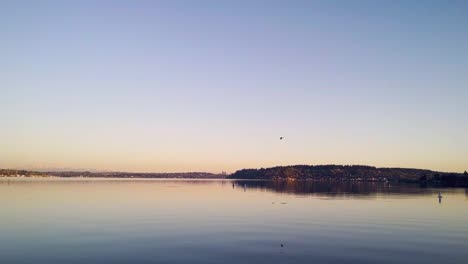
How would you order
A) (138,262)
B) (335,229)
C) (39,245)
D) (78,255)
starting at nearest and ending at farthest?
(138,262) → (78,255) → (39,245) → (335,229)

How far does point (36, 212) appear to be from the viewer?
211 feet

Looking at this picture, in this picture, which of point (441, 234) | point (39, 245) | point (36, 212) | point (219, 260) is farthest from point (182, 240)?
point (36, 212)

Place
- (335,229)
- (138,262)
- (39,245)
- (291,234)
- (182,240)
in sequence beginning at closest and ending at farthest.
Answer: (138,262), (39,245), (182,240), (291,234), (335,229)

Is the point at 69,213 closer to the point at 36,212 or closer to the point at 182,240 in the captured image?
A: the point at 36,212

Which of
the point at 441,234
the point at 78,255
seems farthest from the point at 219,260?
the point at 441,234

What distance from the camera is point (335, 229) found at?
4978cm

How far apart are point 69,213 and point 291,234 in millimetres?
34704

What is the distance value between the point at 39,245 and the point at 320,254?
2349 centimetres

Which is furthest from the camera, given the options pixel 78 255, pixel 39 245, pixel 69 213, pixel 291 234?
→ pixel 69 213

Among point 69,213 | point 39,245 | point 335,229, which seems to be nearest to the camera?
point 39,245

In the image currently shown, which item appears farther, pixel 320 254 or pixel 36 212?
pixel 36 212

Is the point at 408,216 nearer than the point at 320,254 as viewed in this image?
No

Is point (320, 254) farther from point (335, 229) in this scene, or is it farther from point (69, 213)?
point (69, 213)

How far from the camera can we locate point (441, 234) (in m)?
47.2
